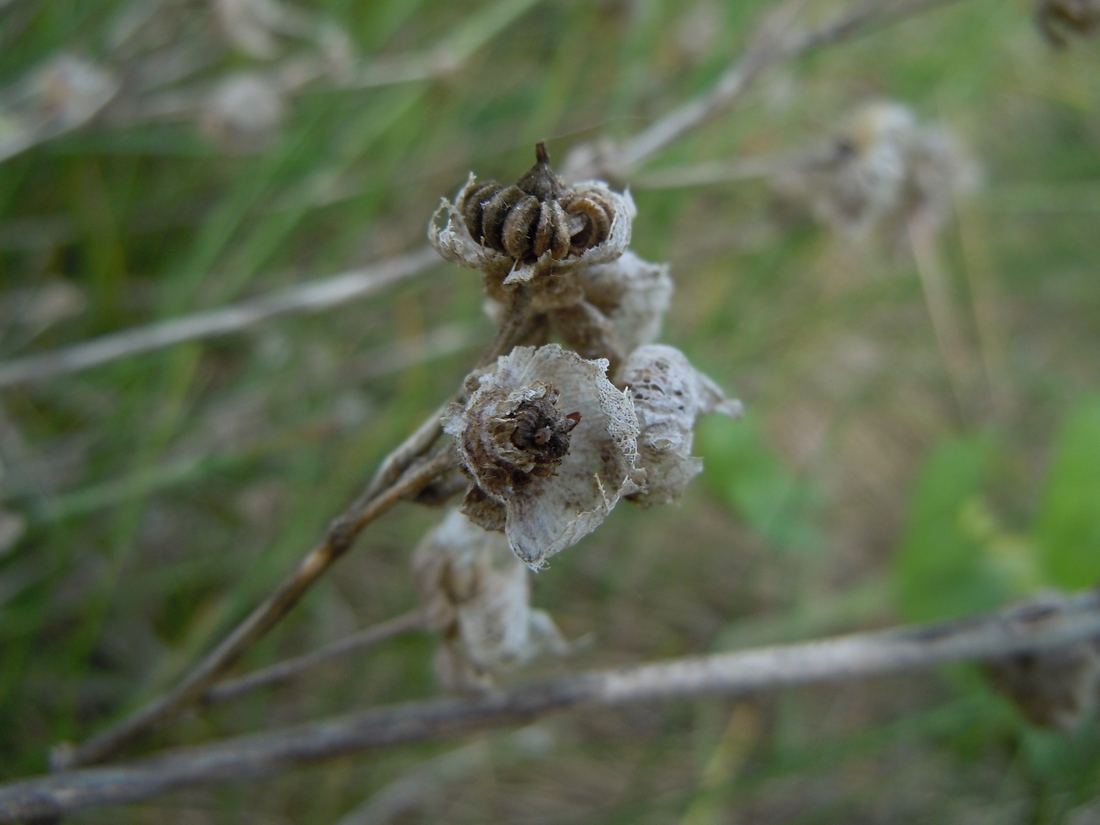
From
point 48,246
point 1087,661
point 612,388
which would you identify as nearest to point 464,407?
point 612,388

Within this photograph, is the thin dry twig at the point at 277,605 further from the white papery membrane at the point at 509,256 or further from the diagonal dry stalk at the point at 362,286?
the diagonal dry stalk at the point at 362,286

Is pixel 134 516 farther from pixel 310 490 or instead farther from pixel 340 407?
pixel 340 407

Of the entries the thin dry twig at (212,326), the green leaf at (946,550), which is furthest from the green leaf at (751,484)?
the thin dry twig at (212,326)

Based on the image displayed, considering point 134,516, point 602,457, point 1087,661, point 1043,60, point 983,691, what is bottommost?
point 983,691

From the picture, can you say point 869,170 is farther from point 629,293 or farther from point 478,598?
point 478,598

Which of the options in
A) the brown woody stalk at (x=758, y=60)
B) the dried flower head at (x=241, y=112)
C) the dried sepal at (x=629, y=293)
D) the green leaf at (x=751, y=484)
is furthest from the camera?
the green leaf at (x=751, y=484)

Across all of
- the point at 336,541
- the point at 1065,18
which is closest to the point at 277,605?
the point at 336,541
